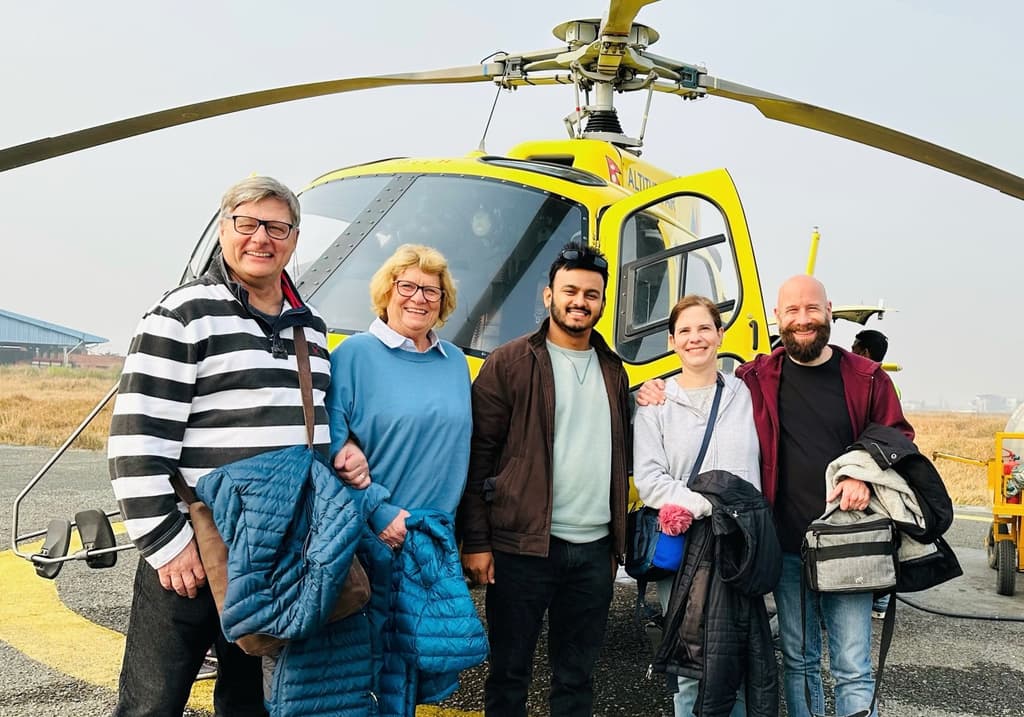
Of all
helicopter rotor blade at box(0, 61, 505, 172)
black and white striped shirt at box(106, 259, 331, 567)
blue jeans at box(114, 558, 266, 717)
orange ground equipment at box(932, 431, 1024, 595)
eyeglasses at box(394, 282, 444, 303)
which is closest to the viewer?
black and white striped shirt at box(106, 259, 331, 567)

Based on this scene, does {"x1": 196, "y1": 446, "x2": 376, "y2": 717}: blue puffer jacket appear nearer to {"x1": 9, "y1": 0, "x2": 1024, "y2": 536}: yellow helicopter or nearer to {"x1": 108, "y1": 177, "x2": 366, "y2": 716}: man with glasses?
{"x1": 108, "y1": 177, "x2": 366, "y2": 716}: man with glasses

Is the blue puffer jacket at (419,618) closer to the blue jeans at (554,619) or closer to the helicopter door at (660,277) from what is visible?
the blue jeans at (554,619)

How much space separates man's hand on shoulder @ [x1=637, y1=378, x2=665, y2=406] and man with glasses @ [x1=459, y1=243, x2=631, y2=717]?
0.13 meters

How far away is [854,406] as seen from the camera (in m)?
2.98

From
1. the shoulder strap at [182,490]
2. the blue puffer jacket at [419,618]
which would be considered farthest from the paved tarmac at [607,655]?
the shoulder strap at [182,490]

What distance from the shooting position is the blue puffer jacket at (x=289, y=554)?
2.09 metres

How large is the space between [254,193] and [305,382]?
0.53 metres

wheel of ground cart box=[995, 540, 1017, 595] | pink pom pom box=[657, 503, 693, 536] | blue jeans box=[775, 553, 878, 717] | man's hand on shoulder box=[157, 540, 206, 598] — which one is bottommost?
wheel of ground cart box=[995, 540, 1017, 595]

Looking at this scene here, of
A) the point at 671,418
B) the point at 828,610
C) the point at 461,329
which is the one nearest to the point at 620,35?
the point at 461,329

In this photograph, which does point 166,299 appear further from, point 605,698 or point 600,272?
point 605,698

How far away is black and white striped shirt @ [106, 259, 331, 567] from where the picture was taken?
81.4 inches

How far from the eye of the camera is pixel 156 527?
6.88ft

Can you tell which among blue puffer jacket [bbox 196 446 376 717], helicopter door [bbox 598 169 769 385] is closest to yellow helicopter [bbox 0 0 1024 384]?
helicopter door [bbox 598 169 769 385]

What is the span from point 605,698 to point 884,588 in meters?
1.58
